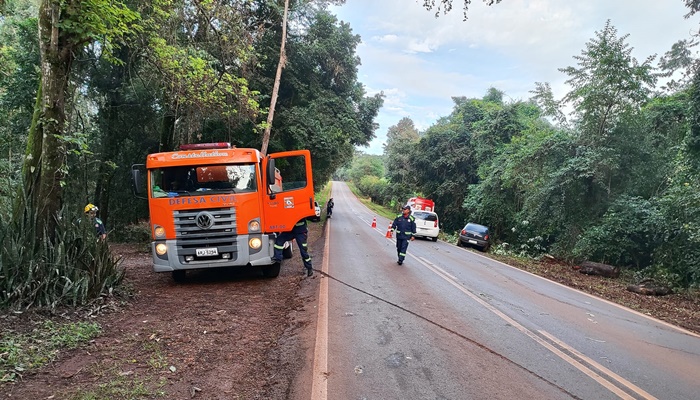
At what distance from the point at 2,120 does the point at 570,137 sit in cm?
2283

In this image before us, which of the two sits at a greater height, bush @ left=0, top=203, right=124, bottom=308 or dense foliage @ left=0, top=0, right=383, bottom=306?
dense foliage @ left=0, top=0, right=383, bottom=306

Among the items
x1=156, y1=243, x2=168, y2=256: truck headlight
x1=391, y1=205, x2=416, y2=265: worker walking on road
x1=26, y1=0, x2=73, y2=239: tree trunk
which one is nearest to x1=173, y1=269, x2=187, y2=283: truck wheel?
x1=156, y1=243, x2=168, y2=256: truck headlight

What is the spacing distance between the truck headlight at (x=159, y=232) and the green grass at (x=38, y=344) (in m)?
2.60

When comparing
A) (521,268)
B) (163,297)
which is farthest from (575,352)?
(521,268)

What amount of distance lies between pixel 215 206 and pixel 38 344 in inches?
143

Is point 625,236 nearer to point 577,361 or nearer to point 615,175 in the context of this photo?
point 615,175

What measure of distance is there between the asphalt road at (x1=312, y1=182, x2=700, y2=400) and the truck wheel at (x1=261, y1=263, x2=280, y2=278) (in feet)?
4.02

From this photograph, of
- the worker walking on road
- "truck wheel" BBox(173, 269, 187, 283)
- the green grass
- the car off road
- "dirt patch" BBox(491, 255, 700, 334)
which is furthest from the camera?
the car off road

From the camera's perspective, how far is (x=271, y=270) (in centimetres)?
877

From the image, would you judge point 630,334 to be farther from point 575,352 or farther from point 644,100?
point 644,100

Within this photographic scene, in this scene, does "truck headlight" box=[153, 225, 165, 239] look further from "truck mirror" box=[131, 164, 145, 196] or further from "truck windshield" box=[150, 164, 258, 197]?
"truck mirror" box=[131, 164, 145, 196]

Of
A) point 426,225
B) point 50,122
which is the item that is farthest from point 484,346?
point 426,225

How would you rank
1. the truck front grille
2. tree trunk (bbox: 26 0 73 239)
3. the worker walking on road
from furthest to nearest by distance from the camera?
the worker walking on road < the truck front grille < tree trunk (bbox: 26 0 73 239)

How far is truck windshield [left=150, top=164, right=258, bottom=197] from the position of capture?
7.79m
